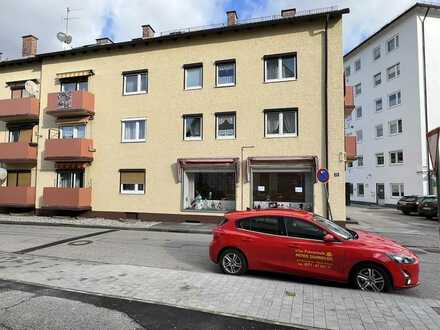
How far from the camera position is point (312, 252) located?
6.95 metres

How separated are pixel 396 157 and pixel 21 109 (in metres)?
32.1

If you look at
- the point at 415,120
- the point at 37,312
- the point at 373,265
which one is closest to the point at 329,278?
the point at 373,265

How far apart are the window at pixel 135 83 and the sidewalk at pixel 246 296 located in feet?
43.9

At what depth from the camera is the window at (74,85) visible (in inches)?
834

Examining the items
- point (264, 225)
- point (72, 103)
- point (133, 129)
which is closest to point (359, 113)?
point (133, 129)

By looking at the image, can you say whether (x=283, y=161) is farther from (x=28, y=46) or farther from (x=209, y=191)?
(x=28, y=46)

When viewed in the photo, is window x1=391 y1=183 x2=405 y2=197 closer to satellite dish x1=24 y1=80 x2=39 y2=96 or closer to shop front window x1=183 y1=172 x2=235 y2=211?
shop front window x1=183 y1=172 x2=235 y2=211

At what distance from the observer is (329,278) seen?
22.5 ft

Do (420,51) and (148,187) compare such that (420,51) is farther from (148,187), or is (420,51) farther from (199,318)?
(199,318)

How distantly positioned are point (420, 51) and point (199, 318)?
113 ft

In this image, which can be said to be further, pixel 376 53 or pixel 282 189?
pixel 376 53

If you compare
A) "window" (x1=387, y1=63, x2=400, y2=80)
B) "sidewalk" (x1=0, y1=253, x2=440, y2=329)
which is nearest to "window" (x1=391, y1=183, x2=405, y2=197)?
"window" (x1=387, y1=63, x2=400, y2=80)

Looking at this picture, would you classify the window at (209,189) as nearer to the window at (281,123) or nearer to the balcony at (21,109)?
the window at (281,123)

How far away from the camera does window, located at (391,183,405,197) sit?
33.3 m
